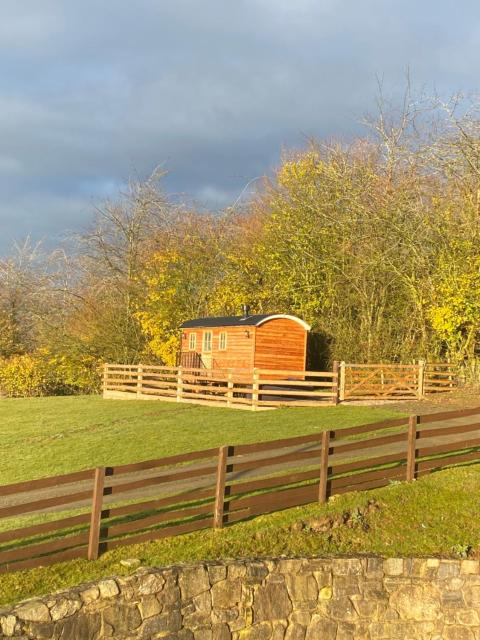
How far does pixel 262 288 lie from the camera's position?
30500mm

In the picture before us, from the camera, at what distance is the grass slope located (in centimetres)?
657

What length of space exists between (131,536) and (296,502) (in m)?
2.36

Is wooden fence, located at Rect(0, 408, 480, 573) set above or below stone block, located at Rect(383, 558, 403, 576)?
above

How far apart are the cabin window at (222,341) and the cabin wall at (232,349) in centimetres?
8

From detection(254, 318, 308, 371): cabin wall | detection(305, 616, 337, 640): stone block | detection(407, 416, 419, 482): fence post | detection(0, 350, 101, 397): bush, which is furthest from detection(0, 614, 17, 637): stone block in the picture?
detection(0, 350, 101, 397): bush

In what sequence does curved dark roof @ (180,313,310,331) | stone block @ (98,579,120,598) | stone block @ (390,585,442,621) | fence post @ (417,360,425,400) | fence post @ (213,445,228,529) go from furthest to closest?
curved dark roof @ (180,313,310,331)
fence post @ (417,360,425,400)
fence post @ (213,445,228,529)
stone block @ (390,585,442,621)
stone block @ (98,579,120,598)

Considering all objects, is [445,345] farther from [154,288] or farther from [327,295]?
[154,288]

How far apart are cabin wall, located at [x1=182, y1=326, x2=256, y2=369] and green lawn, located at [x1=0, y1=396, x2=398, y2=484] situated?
11.8ft

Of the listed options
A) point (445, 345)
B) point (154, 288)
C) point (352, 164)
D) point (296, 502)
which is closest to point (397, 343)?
point (445, 345)

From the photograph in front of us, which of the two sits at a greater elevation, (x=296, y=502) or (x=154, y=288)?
(x=154, y=288)

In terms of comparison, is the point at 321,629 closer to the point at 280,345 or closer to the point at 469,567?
the point at 469,567

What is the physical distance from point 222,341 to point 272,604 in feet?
58.9

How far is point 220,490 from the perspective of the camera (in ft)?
25.9

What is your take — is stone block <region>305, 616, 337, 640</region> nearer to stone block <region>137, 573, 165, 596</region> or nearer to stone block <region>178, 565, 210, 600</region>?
stone block <region>178, 565, 210, 600</region>
